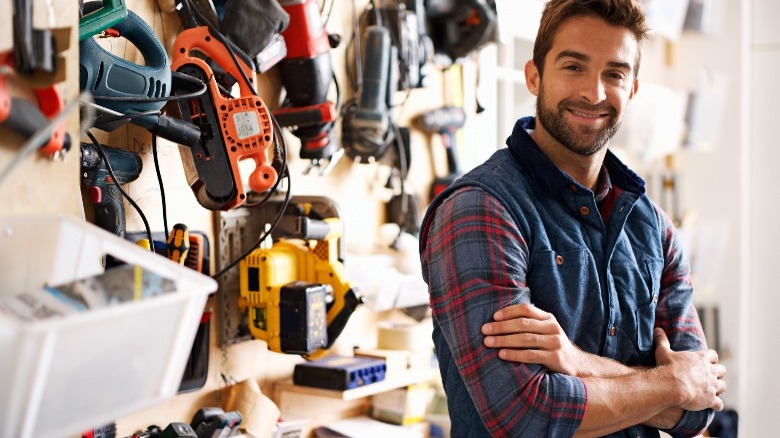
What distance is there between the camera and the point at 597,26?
1.75 meters

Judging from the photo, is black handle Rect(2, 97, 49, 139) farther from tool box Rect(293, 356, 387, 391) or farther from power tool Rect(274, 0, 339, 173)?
tool box Rect(293, 356, 387, 391)

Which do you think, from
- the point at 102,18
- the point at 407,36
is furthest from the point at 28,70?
the point at 407,36

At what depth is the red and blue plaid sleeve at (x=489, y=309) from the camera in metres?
1.46

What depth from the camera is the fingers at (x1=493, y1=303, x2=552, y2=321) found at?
1486 mm

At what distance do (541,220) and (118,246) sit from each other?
91cm

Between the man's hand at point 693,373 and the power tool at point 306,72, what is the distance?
927 mm

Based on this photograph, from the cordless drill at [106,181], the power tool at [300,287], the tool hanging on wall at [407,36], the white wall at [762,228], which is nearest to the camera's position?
the cordless drill at [106,181]

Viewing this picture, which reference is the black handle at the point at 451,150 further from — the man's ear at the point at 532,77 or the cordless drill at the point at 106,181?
the cordless drill at the point at 106,181

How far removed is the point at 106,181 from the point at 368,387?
3.09ft

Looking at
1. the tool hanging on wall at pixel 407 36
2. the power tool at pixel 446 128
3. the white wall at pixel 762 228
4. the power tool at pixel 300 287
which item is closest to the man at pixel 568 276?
the power tool at pixel 300 287

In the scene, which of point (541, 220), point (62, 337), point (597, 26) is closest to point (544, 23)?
point (597, 26)

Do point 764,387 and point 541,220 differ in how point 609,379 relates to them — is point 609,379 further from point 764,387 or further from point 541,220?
point 764,387

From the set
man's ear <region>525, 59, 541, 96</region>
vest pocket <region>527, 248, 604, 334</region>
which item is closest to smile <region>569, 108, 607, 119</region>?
man's ear <region>525, 59, 541, 96</region>

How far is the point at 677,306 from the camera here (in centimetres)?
185
